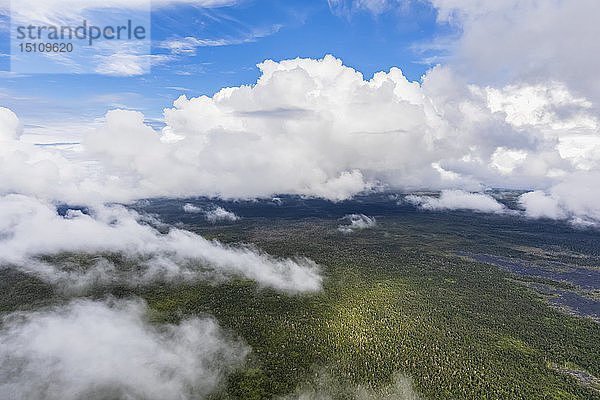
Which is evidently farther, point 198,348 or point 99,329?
point 99,329

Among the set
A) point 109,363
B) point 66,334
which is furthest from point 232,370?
point 66,334

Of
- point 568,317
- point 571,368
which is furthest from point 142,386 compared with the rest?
point 568,317

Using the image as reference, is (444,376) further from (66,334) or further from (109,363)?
(66,334)

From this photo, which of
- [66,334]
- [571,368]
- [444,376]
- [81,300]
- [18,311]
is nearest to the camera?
[444,376]

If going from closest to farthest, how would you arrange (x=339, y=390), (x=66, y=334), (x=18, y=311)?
1. (x=339, y=390)
2. (x=66, y=334)
3. (x=18, y=311)

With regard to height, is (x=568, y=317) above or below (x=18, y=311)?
above

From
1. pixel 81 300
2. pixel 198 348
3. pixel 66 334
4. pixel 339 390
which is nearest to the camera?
pixel 339 390

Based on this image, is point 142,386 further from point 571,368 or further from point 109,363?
point 571,368

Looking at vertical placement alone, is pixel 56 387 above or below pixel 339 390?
below

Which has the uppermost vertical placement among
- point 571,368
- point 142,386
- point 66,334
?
point 571,368
